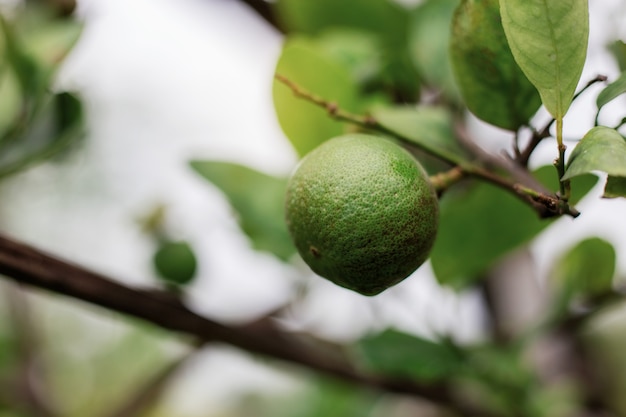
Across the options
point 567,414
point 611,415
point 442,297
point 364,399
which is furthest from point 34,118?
point 611,415

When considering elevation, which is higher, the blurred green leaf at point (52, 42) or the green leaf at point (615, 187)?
the green leaf at point (615, 187)

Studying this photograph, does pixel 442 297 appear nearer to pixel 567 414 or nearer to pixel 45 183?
pixel 567 414

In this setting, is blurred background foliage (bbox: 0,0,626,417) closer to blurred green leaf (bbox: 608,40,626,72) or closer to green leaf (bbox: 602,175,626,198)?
blurred green leaf (bbox: 608,40,626,72)

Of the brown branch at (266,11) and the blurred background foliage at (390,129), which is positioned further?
the brown branch at (266,11)

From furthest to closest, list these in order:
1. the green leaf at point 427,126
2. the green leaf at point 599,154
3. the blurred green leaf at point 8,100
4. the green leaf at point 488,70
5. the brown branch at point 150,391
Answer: the brown branch at point 150,391 → the blurred green leaf at point 8,100 → the green leaf at point 427,126 → the green leaf at point 488,70 → the green leaf at point 599,154

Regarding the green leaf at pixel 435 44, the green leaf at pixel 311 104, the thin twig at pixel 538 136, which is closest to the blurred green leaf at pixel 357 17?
the green leaf at pixel 435 44

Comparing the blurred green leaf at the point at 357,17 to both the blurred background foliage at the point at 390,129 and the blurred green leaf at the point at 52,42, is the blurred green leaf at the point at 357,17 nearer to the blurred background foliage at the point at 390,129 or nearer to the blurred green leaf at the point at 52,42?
the blurred background foliage at the point at 390,129

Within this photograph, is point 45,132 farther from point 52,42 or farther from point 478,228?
point 478,228
